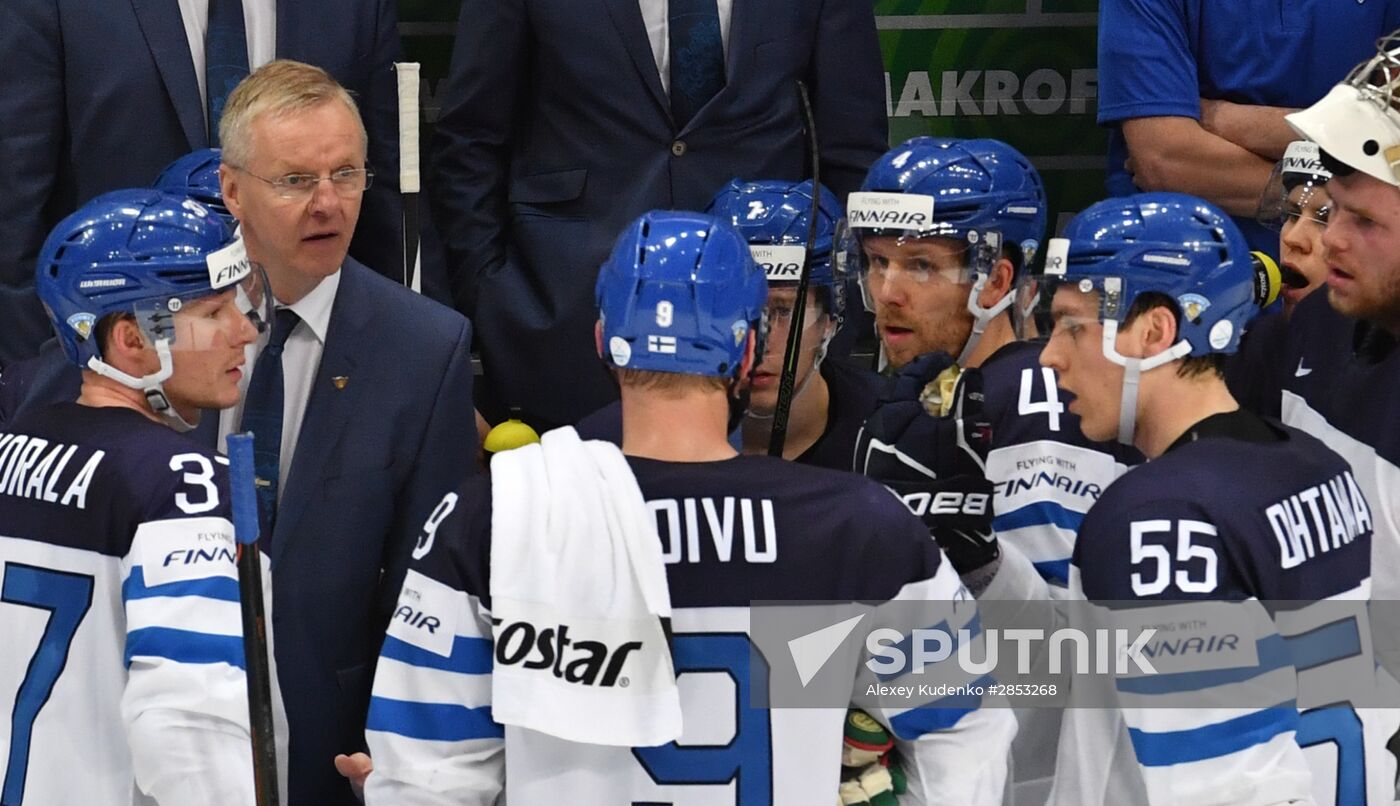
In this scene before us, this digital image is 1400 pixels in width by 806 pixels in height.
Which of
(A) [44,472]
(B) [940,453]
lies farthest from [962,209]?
(A) [44,472]

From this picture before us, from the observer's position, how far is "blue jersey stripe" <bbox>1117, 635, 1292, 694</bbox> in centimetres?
304

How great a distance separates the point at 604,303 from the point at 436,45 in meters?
3.35

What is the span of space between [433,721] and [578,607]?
0.33 meters

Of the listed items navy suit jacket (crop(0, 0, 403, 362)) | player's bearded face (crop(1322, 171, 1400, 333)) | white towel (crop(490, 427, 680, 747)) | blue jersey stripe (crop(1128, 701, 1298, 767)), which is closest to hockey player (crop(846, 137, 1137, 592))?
player's bearded face (crop(1322, 171, 1400, 333))

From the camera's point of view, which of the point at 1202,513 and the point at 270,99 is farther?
the point at 270,99

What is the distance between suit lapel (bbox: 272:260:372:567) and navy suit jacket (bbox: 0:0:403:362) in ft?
2.98

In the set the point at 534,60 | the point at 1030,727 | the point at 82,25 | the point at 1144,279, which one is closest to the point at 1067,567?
the point at 1030,727

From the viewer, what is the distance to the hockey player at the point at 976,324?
3.79 meters

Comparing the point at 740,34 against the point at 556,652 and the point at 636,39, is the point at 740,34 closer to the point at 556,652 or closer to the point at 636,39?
the point at 636,39

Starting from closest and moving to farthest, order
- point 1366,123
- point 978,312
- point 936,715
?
1. point 936,715
2. point 1366,123
3. point 978,312

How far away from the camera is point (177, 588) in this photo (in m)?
3.18

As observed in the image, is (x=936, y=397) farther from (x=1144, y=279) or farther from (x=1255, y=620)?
(x=1255, y=620)

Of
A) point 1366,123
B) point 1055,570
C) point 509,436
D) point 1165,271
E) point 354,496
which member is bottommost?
point 509,436

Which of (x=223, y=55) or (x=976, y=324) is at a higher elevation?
(x=223, y=55)
